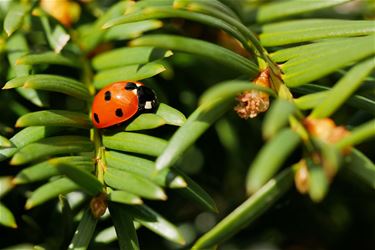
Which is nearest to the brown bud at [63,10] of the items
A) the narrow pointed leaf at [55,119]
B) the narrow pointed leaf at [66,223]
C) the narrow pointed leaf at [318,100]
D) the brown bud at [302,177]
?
the narrow pointed leaf at [55,119]

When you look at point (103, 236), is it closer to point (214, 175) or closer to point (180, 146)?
point (180, 146)

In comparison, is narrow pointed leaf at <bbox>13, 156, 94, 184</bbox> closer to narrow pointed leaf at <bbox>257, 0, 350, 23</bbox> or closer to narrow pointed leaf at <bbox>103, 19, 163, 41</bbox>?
narrow pointed leaf at <bbox>103, 19, 163, 41</bbox>

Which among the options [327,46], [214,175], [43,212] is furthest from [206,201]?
[214,175]

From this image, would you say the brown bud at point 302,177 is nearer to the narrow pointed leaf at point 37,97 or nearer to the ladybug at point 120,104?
the ladybug at point 120,104

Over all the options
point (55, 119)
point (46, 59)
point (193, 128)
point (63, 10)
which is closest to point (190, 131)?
point (193, 128)

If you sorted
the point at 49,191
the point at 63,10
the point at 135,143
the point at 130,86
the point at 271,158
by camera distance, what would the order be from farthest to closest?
the point at 63,10, the point at 130,86, the point at 135,143, the point at 49,191, the point at 271,158

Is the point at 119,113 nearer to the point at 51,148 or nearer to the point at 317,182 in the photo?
the point at 51,148

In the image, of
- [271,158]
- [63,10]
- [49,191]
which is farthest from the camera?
[63,10]

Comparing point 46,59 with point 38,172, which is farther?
point 46,59
